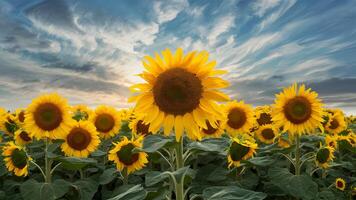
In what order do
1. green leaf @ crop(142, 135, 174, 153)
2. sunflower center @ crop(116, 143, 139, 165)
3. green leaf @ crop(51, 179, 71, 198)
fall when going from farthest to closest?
sunflower center @ crop(116, 143, 139, 165) < green leaf @ crop(51, 179, 71, 198) < green leaf @ crop(142, 135, 174, 153)

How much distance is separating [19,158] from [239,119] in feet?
14.6

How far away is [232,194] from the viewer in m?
3.35

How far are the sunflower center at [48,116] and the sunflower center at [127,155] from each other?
1538 mm

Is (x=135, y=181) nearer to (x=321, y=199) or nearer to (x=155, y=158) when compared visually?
(x=155, y=158)

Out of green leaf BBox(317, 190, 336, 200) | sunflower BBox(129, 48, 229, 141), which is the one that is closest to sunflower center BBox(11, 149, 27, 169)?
sunflower BBox(129, 48, 229, 141)

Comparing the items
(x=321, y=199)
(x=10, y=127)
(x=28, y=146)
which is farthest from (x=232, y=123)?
(x=10, y=127)

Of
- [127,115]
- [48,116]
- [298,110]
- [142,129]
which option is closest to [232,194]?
[298,110]

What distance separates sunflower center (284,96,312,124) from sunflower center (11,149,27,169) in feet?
15.0

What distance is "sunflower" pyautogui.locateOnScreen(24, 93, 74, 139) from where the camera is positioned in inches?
279

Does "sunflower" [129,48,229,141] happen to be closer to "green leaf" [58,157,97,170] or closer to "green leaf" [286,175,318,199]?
"green leaf" [58,157,97,170]

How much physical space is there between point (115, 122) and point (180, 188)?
5573 millimetres

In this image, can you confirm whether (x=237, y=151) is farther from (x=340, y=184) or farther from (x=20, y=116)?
(x=20, y=116)

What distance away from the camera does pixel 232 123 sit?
8336 millimetres

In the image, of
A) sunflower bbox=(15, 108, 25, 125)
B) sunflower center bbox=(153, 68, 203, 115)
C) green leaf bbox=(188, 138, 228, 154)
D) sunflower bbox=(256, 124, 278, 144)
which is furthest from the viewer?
sunflower bbox=(15, 108, 25, 125)
